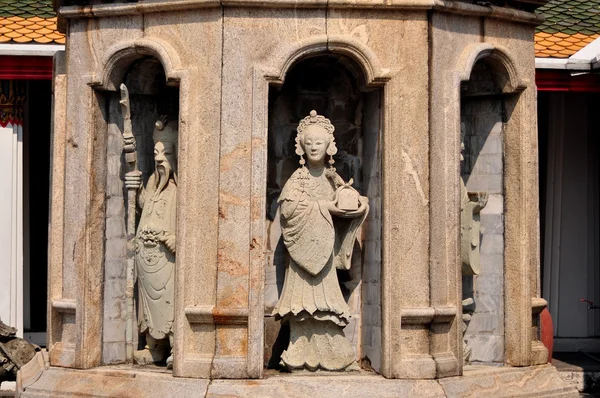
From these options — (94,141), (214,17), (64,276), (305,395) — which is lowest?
(305,395)

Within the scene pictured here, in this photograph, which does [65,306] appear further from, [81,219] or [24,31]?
[24,31]

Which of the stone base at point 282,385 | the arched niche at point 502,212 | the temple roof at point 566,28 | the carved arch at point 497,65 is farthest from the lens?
the temple roof at point 566,28

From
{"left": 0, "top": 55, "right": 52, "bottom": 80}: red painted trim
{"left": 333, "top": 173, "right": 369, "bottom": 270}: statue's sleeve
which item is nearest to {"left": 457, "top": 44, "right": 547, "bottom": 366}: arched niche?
{"left": 333, "top": 173, "right": 369, "bottom": 270}: statue's sleeve

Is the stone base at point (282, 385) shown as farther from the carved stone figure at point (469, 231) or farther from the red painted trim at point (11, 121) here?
the red painted trim at point (11, 121)

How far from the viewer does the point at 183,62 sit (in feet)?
41.3

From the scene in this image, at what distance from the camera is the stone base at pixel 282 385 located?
12156 millimetres

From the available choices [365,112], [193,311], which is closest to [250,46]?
[365,112]

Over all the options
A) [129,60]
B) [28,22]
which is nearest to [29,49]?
[28,22]

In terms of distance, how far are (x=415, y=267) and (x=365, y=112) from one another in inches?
62.9

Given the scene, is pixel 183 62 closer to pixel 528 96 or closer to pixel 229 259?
pixel 229 259

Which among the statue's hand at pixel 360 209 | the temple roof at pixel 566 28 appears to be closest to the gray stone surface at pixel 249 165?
the statue's hand at pixel 360 209

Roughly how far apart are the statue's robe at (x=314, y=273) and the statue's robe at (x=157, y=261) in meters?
0.96

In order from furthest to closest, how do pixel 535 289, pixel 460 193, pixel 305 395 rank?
pixel 535 289, pixel 460 193, pixel 305 395

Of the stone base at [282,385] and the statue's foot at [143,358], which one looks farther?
the statue's foot at [143,358]
